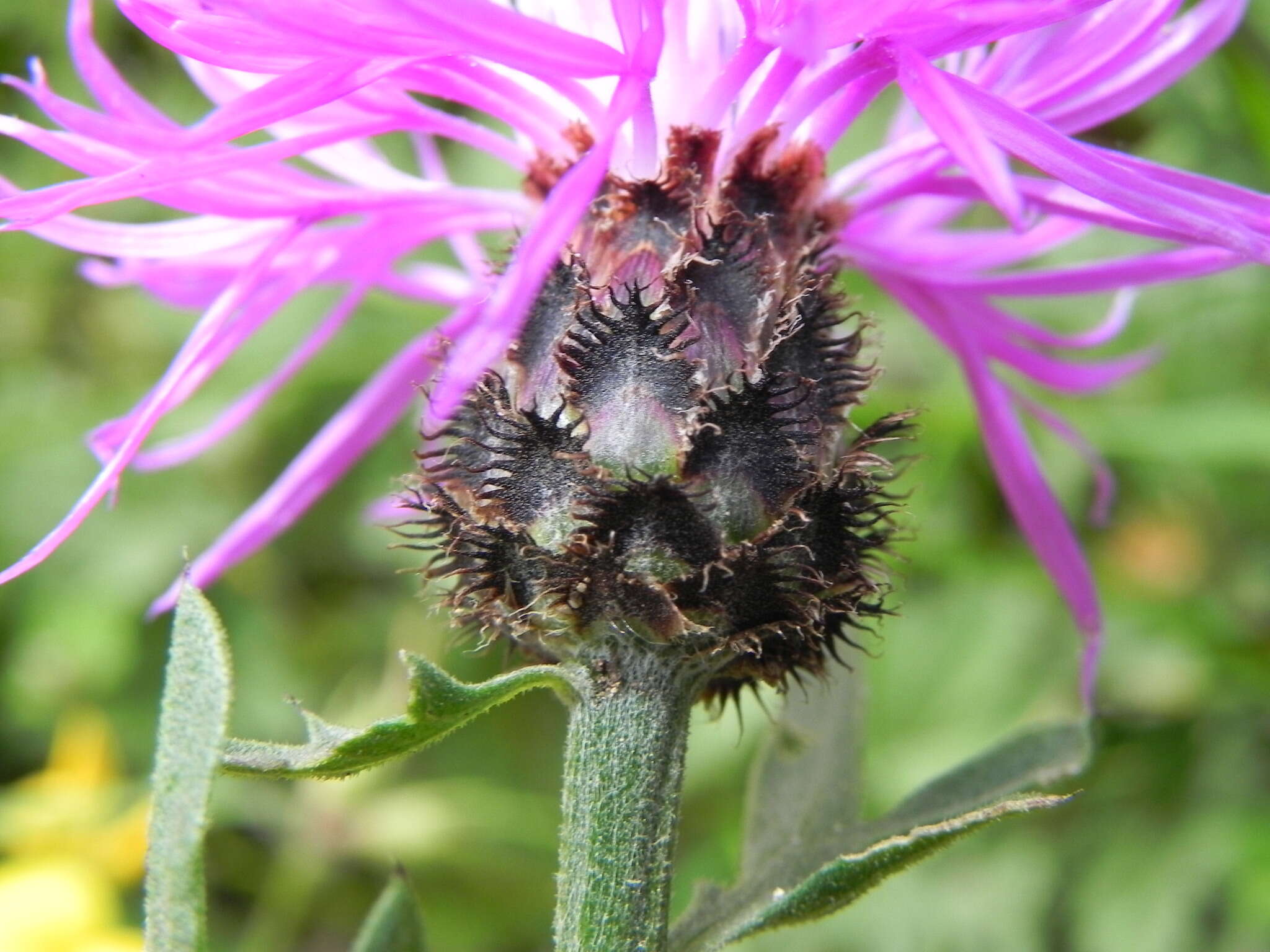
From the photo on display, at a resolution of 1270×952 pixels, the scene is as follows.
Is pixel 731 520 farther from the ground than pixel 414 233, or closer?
closer

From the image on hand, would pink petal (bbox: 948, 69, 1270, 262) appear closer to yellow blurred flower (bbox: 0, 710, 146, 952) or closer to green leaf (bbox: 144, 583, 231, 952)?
green leaf (bbox: 144, 583, 231, 952)

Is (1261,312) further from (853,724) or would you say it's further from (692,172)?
(692,172)

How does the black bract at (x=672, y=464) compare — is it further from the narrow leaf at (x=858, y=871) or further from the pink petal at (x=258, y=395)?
the pink petal at (x=258, y=395)

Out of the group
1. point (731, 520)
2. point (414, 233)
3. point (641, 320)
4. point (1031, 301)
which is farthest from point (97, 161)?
point (1031, 301)

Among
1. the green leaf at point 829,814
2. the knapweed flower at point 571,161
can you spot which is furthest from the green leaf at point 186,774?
the green leaf at point 829,814

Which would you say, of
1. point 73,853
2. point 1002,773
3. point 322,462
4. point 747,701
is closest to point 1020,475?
point 1002,773

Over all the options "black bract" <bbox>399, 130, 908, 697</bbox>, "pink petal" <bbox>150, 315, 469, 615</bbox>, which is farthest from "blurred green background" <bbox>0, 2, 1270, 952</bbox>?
"black bract" <bbox>399, 130, 908, 697</bbox>

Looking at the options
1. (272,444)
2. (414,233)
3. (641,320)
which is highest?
(272,444)
